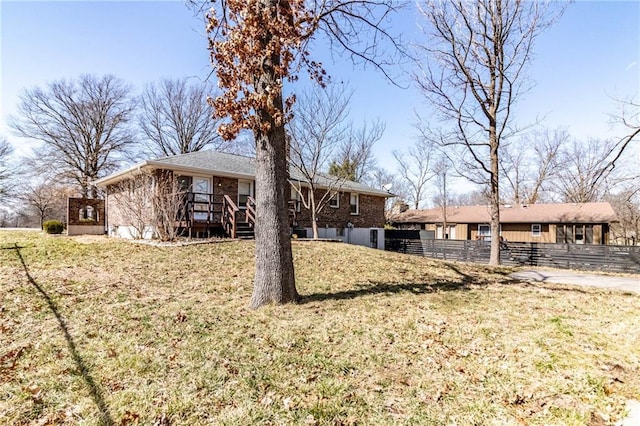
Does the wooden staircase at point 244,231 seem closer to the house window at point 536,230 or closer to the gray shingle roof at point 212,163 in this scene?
the gray shingle roof at point 212,163

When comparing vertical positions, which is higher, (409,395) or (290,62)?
(290,62)

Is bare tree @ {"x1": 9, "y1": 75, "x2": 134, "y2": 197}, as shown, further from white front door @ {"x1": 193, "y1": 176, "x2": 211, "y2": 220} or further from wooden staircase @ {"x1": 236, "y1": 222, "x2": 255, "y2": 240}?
wooden staircase @ {"x1": 236, "y1": 222, "x2": 255, "y2": 240}

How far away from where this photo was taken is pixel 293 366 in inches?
132

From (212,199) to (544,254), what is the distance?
15.7m

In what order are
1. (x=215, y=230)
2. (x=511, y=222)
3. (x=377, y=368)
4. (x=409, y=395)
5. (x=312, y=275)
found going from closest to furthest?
(x=409, y=395)
(x=377, y=368)
(x=312, y=275)
(x=215, y=230)
(x=511, y=222)

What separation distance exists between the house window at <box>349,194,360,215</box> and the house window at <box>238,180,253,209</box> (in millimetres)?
7712

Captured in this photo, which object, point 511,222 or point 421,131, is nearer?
point 421,131

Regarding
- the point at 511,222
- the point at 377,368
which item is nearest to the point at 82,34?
the point at 377,368

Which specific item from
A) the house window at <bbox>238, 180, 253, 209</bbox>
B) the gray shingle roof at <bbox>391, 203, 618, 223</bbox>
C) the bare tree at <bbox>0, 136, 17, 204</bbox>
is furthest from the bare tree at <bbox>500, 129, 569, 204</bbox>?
the bare tree at <bbox>0, 136, 17, 204</bbox>

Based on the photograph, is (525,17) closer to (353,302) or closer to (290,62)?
(290,62)

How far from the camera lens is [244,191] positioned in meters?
16.1

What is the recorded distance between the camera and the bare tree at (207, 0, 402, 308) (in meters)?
4.98

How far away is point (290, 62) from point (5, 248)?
35.6ft

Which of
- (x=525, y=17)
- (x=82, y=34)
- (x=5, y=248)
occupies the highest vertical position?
(x=525, y=17)
